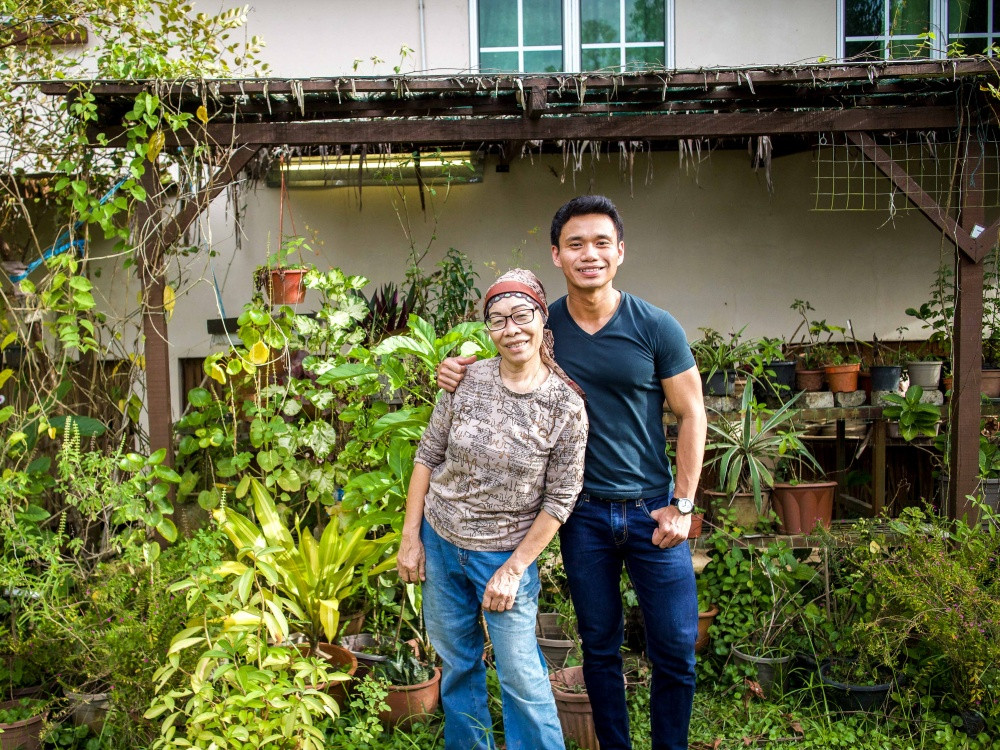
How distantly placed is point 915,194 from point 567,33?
2.91 meters

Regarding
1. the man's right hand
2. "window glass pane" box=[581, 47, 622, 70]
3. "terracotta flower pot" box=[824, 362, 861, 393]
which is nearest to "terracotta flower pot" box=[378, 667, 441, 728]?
the man's right hand

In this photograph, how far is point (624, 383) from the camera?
8.87ft

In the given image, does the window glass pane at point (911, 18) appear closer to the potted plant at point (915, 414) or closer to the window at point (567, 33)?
the window at point (567, 33)

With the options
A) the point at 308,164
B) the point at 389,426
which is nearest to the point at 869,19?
the point at 308,164

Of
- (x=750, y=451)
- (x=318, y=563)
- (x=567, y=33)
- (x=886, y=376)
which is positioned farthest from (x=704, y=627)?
(x=567, y=33)

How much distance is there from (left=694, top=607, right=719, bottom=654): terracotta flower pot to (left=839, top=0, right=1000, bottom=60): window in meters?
4.34

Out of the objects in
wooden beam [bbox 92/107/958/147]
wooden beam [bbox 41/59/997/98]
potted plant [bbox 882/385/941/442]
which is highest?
wooden beam [bbox 41/59/997/98]

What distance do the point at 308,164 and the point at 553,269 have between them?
1.99m

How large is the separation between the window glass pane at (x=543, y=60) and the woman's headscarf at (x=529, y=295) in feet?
13.1

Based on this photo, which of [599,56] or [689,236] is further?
[689,236]

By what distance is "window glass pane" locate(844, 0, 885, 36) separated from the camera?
6.16 meters

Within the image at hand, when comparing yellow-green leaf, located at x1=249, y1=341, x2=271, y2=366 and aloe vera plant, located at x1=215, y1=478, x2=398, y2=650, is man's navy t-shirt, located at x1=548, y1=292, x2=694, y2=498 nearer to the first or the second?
aloe vera plant, located at x1=215, y1=478, x2=398, y2=650

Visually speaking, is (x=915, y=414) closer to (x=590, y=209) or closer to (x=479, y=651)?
(x=590, y=209)

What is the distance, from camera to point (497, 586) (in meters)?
2.60
